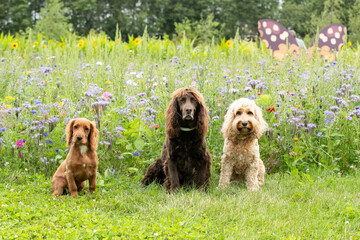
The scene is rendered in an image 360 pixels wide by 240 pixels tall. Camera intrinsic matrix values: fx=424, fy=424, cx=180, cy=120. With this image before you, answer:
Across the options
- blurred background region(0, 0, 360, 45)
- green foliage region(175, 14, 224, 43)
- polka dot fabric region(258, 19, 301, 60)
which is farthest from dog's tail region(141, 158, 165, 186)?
blurred background region(0, 0, 360, 45)

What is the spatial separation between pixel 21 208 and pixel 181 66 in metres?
3.92

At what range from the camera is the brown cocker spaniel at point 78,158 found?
452 centimetres

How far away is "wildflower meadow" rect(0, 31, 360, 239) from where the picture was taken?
12.4 feet

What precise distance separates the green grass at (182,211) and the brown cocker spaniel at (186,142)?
0.65 feet

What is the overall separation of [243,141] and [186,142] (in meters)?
0.71

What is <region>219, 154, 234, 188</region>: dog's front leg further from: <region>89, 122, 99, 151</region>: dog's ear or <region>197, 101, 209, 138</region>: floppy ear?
<region>89, 122, 99, 151</region>: dog's ear

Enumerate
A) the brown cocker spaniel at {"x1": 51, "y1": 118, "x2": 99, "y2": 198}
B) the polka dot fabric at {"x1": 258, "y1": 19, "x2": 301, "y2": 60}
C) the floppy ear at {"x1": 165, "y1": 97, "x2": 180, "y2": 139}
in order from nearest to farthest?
the brown cocker spaniel at {"x1": 51, "y1": 118, "x2": 99, "y2": 198}, the floppy ear at {"x1": 165, "y1": 97, "x2": 180, "y2": 139}, the polka dot fabric at {"x1": 258, "y1": 19, "x2": 301, "y2": 60}

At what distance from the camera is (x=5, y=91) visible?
684cm

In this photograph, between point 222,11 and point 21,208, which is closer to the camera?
point 21,208

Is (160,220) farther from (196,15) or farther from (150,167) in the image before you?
(196,15)

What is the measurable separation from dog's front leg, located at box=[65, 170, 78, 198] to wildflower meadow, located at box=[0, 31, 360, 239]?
16 cm

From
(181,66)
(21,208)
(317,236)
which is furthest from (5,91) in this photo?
(317,236)

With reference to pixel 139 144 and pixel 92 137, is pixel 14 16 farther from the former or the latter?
pixel 92 137

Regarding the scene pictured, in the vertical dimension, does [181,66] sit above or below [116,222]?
above
